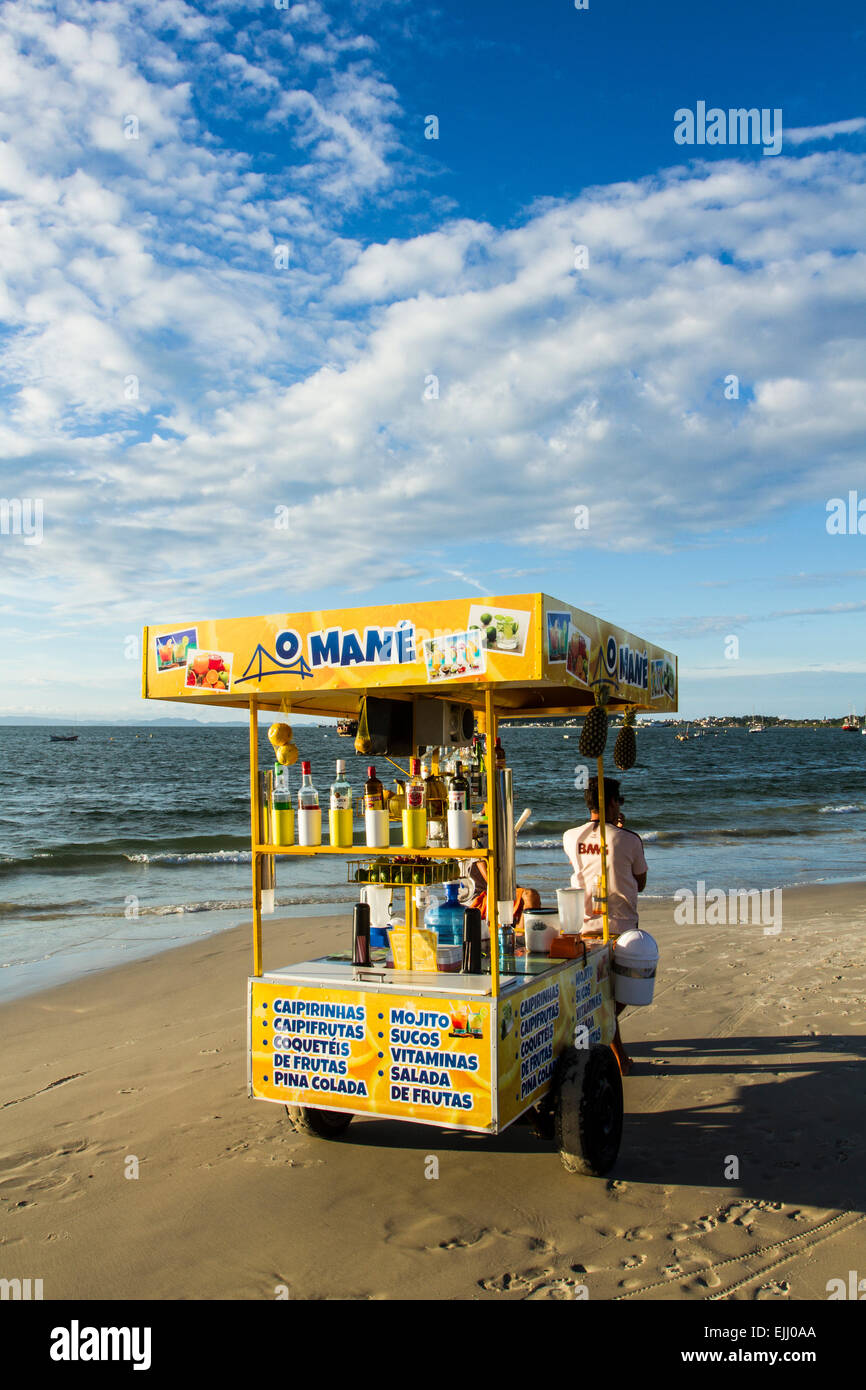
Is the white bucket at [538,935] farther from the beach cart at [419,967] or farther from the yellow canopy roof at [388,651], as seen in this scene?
the yellow canopy roof at [388,651]

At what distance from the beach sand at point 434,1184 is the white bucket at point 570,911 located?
1.22 m

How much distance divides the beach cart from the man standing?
36.1 inches

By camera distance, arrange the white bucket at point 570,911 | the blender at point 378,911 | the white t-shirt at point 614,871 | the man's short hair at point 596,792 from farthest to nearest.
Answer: the man's short hair at point 596,792 < the white t-shirt at point 614,871 < the white bucket at point 570,911 < the blender at point 378,911

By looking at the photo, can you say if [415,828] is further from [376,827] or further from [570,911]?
[570,911]

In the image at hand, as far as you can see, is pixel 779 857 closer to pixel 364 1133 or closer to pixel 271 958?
pixel 271 958

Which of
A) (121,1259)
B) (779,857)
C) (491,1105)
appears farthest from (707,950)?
(779,857)

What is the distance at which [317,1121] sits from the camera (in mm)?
5355

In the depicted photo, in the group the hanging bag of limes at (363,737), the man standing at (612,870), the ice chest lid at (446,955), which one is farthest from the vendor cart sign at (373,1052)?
the man standing at (612,870)

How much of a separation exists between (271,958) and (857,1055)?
6817 mm

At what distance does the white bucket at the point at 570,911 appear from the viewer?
229 inches

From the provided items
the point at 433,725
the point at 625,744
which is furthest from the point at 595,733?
the point at 433,725

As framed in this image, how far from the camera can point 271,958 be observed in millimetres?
11234

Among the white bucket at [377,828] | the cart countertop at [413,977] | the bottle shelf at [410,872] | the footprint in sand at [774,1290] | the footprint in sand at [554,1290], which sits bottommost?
the footprint in sand at [774,1290]
